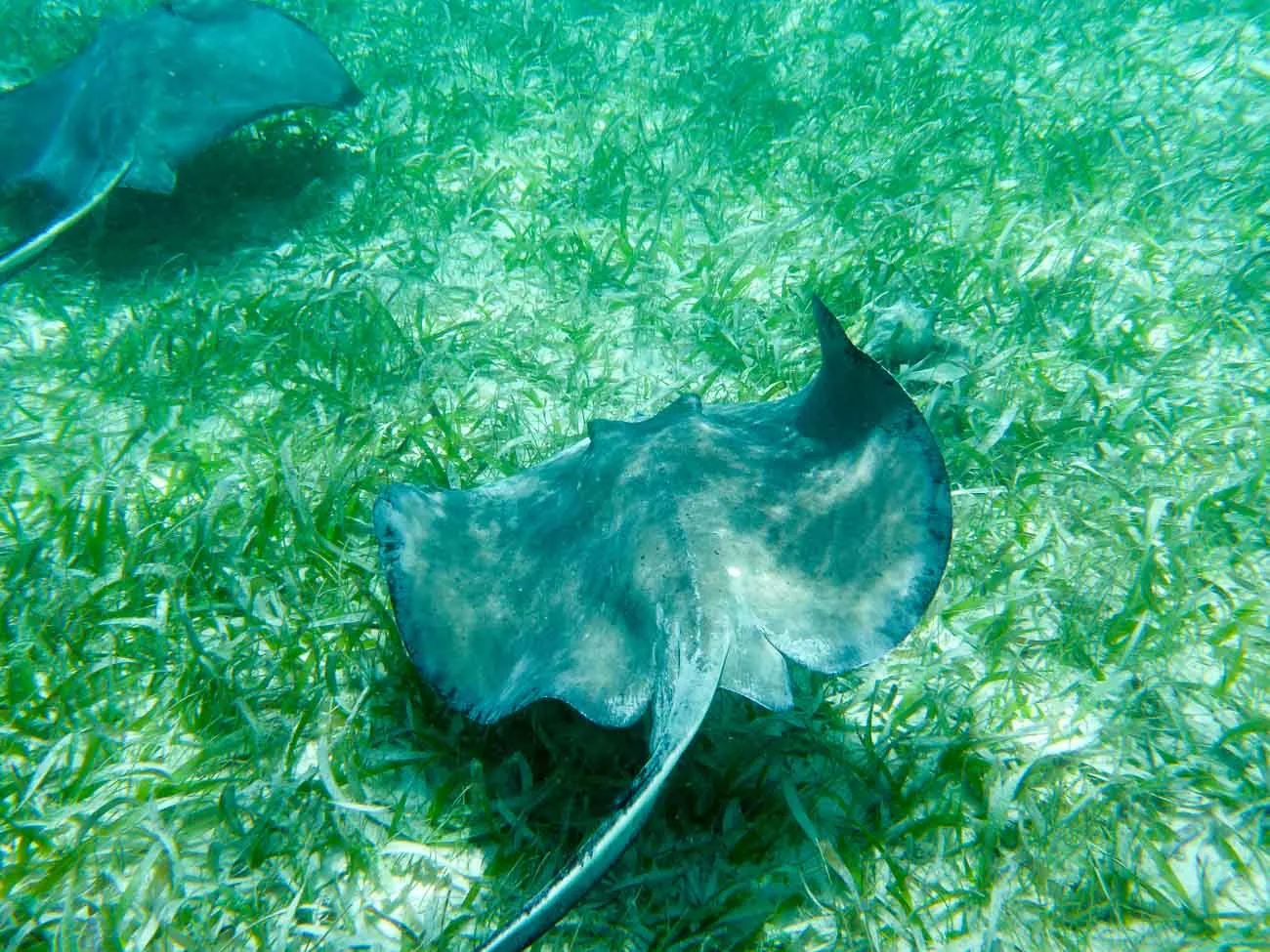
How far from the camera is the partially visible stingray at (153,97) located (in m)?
4.91

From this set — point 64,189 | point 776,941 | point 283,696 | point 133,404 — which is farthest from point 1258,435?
point 64,189

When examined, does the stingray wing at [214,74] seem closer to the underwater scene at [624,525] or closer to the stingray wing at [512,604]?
the underwater scene at [624,525]

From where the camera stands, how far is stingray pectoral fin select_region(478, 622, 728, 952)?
144 cm

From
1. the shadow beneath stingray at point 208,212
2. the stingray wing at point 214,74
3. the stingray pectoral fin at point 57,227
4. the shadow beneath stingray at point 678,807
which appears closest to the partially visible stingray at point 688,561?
the shadow beneath stingray at point 678,807

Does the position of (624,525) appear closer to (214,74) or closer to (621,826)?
(621,826)

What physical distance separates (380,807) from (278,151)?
21.9 ft

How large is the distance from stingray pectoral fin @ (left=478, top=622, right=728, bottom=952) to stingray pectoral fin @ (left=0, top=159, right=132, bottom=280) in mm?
4334

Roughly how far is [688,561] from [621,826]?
0.96 metres

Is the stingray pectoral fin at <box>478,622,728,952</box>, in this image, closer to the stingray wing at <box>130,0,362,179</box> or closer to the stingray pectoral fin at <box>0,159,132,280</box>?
the stingray pectoral fin at <box>0,159,132,280</box>

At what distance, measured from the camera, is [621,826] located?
1515 millimetres

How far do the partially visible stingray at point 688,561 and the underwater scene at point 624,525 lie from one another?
18 mm

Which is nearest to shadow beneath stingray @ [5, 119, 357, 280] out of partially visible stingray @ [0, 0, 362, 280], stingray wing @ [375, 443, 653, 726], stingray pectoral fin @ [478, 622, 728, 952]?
partially visible stingray @ [0, 0, 362, 280]

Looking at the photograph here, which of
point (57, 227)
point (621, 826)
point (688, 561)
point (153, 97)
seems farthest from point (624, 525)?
point (153, 97)

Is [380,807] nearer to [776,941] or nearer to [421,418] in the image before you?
[776,941]
